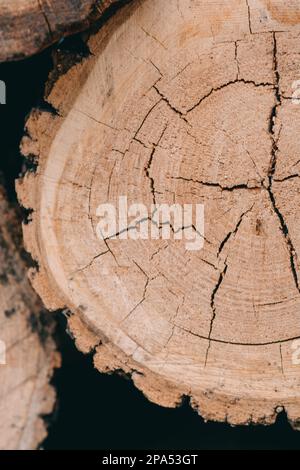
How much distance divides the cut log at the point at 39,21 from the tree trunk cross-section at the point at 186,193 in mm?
101

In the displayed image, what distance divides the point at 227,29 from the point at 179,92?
20cm

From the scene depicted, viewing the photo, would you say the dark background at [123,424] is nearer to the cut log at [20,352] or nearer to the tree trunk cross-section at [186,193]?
the cut log at [20,352]

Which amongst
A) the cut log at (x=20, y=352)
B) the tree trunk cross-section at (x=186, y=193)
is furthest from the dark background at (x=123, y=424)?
the tree trunk cross-section at (x=186, y=193)

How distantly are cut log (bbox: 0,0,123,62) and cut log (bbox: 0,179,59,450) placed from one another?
537 mm

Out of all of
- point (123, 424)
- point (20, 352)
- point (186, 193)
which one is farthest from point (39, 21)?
point (123, 424)

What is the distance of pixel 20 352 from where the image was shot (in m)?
1.91

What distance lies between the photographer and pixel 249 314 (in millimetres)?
1594

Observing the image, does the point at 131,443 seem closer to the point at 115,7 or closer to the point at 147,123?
the point at 147,123

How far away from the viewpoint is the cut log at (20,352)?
6.13ft

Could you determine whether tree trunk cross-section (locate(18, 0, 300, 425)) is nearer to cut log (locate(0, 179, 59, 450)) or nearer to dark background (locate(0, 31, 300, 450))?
cut log (locate(0, 179, 59, 450))

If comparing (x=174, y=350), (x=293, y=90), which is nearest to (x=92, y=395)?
(x=174, y=350)

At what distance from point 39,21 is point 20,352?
102 cm

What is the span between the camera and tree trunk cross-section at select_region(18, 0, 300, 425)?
1500 millimetres

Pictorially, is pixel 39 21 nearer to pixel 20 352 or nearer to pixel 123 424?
pixel 20 352
